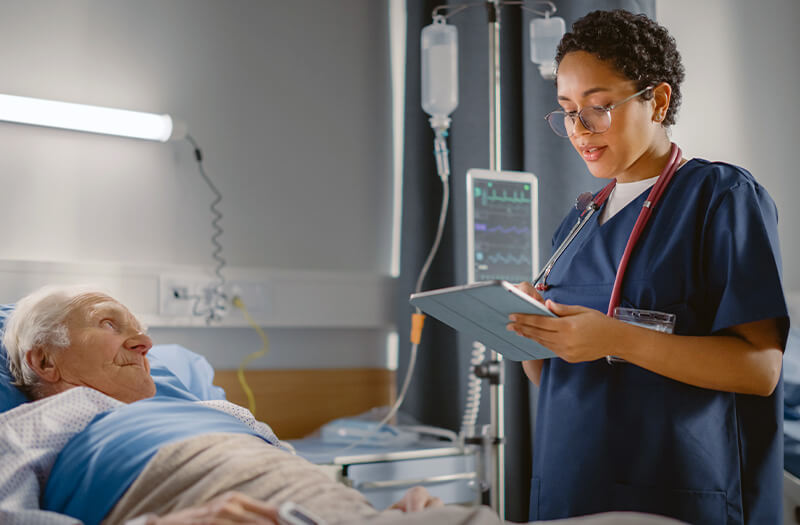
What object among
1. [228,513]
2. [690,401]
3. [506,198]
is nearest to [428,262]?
[506,198]

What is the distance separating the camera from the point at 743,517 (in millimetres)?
1171

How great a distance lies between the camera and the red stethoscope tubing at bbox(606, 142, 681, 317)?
1234 mm

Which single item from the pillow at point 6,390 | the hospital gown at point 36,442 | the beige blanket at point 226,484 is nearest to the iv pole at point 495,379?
the beige blanket at point 226,484

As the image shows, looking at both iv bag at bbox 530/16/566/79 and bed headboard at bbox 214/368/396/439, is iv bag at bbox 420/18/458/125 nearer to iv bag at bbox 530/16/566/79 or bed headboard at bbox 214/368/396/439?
iv bag at bbox 530/16/566/79

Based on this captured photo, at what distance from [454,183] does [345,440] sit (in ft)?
2.81

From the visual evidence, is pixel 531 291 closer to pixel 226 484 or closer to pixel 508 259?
pixel 508 259

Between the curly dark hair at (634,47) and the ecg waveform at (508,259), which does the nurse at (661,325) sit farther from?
the ecg waveform at (508,259)

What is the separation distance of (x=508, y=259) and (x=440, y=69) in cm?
58

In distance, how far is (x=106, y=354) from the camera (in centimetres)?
148

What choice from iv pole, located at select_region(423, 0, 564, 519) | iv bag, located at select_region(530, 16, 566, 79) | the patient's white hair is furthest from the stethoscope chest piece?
the patient's white hair

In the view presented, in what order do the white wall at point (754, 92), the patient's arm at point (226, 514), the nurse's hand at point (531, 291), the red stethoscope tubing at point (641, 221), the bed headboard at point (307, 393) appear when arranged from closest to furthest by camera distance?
the patient's arm at point (226, 514) < the red stethoscope tubing at point (641, 221) < the nurse's hand at point (531, 291) < the white wall at point (754, 92) < the bed headboard at point (307, 393)

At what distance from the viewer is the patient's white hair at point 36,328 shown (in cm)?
147

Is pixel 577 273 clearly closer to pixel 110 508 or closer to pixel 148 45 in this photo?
pixel 110 508

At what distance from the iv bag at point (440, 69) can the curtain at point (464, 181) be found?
249mm
